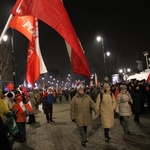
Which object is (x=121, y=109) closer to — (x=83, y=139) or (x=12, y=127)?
(x=83, y=139)

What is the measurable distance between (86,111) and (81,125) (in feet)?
1.59

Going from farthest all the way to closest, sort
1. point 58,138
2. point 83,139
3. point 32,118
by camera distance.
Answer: point 32,118 → point 58,138 → point 83,139

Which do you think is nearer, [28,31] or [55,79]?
[28,31]

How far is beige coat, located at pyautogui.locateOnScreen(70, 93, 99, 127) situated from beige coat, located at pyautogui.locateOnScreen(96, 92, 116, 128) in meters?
0.34

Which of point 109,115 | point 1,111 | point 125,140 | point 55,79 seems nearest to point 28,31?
point 1,111

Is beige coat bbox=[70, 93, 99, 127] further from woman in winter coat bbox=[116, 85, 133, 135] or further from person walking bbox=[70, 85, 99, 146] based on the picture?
woman in winter coat bbox=[116, 85, 133, 135]

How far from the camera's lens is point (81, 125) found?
9.38 meters

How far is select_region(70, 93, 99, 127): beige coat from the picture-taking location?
9.43m

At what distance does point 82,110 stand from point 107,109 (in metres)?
0.92

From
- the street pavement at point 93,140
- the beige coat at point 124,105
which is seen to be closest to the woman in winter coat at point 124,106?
the beige coat at point 124,105

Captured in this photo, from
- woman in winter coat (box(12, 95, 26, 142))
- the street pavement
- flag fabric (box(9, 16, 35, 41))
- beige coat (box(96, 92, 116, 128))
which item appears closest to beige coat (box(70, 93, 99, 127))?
beige coat (box(96, 92, 116, 128))

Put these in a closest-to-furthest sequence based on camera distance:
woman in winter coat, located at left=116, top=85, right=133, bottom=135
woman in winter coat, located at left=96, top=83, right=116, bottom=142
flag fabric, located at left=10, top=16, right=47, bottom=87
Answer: woman in winter coat, located at left=96, top=83, right=116, bottom=142, flag fabric, located at left=10, top=16, right=47, bottom=87, woman in winter coat, located at left=116, top=85, right=133, bottom=135

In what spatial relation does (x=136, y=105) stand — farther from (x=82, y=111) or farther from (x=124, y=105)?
(x=82, y=111)

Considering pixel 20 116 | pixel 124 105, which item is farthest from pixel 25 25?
pixel 124 105
